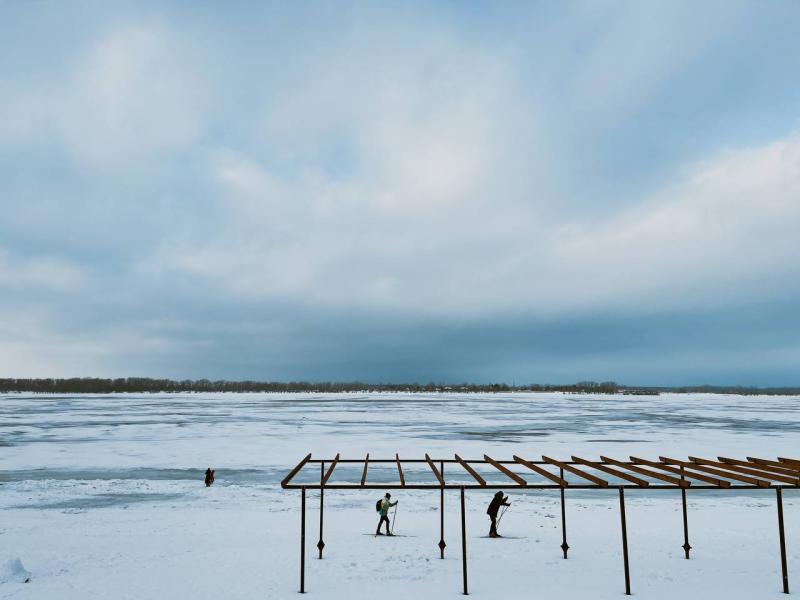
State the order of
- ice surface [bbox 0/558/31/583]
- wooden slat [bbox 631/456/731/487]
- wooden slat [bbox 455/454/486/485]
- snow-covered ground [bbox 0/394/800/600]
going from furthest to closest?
wooden slat [bbox 455/454/486/485] < snow-covered ground [bbox 0/394/800/600] < wooden slat [bbox 631/456/731/487] < ice surface [bbox 0/558/31/583]

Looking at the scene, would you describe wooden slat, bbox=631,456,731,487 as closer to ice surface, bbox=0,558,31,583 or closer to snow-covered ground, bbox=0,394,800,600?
snow-covered ground, bbox=0,394,800,600

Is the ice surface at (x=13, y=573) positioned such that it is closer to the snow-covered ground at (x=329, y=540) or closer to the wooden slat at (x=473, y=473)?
the snow-covered ground at (x=329, y=540)

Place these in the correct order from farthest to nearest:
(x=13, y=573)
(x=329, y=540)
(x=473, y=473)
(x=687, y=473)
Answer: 1. (x=329, y=540)
2. (x=473, y=473)
3. (x=687, y=473)
4. (x=13, y=573)

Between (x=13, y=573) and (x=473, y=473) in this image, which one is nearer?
(x=13, y=573)

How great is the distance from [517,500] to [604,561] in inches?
251

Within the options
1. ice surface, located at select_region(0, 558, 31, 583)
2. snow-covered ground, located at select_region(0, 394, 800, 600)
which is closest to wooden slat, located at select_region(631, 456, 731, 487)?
snow-covered ground, located at select_region(0, 394, 800, 600)

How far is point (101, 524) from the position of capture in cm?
1611

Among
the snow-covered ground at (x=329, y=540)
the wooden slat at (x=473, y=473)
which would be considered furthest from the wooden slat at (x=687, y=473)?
the wooden slat at (x=473, y=473)

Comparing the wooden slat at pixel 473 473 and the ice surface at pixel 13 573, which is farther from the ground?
the wooden slat at pixel 473 473

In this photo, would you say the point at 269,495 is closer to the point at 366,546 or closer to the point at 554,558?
the point at 366,546

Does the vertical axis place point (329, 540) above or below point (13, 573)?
below

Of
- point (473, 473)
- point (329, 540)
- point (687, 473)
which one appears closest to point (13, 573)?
point (329, 540)

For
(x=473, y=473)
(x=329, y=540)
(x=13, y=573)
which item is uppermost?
(x=473, y=473)

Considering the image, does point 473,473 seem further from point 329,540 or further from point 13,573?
point 13,573
